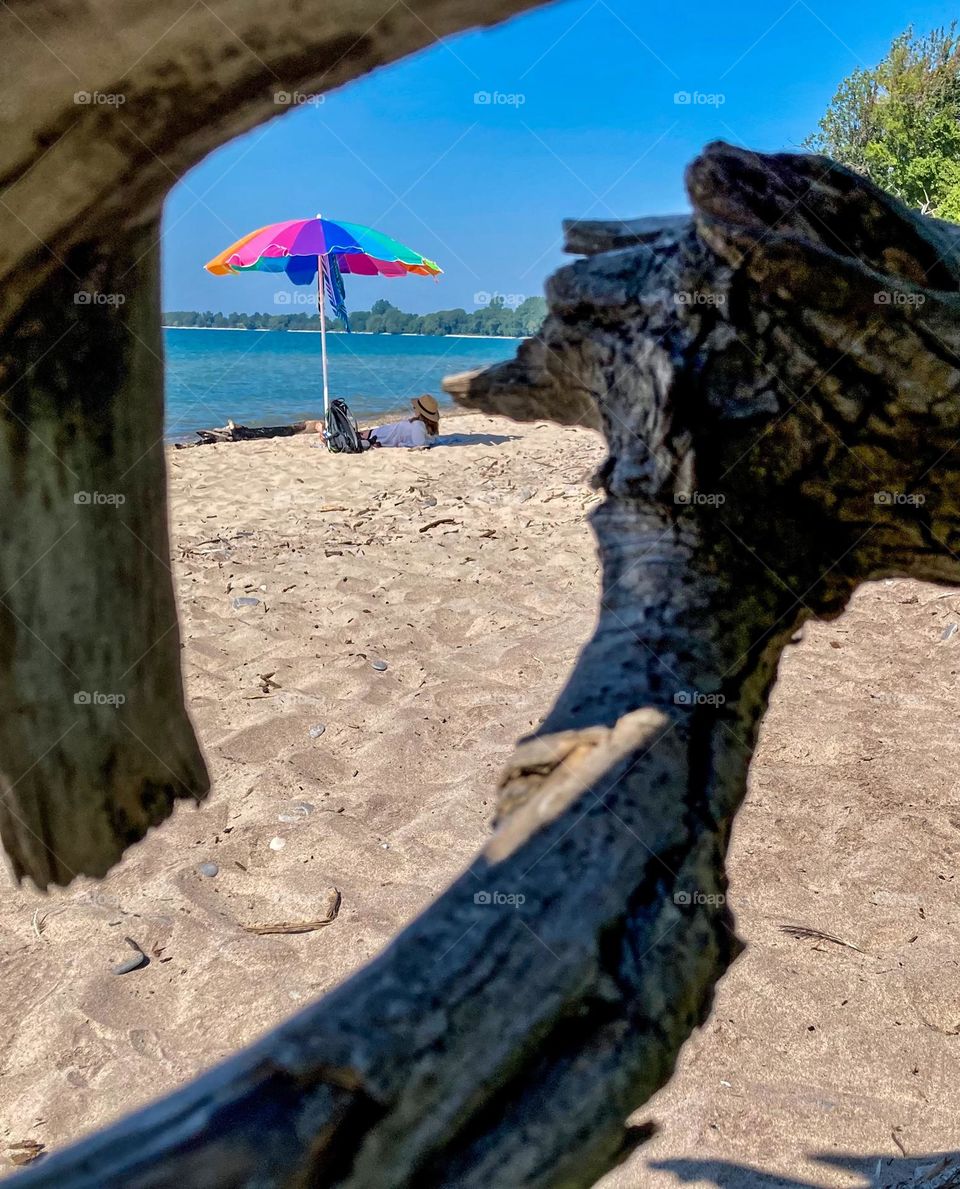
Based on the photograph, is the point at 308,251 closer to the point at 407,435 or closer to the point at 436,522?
the point at 407,435

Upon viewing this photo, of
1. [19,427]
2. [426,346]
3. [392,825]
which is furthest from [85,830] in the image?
[426,346]

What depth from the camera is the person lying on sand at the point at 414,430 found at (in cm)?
1189

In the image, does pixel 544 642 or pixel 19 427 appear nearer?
pixel 19 427

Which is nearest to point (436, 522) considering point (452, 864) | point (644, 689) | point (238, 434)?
point (452, 864)

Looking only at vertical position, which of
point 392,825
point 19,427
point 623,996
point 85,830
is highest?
point 19,427

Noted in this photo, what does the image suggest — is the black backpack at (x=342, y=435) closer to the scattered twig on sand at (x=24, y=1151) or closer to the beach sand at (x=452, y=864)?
the beach sand at (x=452, y=864)

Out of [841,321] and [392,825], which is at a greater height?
[841,321]

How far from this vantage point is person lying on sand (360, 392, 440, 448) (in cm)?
1189

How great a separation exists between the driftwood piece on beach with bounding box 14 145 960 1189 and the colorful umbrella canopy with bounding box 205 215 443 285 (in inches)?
490

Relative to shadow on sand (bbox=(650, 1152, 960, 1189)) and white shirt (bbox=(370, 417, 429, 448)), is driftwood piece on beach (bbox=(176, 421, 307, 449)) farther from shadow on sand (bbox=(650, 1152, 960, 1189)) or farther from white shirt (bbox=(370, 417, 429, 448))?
shadow on sand (bbox=(650, 1152, 960, 1189))

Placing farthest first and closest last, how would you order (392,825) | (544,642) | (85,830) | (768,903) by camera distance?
1. (544,642)
2. (392,825)
3. (768,903)
4. (85,830)

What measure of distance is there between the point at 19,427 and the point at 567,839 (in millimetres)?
811

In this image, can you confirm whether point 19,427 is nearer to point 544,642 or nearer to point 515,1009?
point 515,1009

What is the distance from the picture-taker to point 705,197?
39.4 inches
